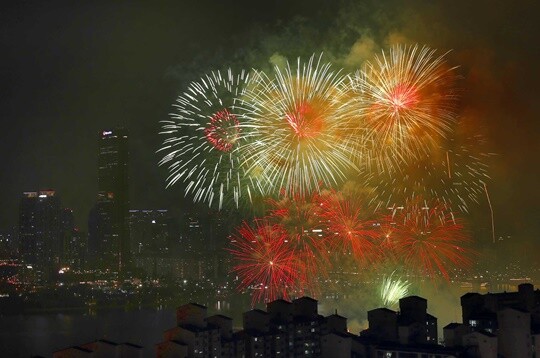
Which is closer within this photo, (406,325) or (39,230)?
(406,325)

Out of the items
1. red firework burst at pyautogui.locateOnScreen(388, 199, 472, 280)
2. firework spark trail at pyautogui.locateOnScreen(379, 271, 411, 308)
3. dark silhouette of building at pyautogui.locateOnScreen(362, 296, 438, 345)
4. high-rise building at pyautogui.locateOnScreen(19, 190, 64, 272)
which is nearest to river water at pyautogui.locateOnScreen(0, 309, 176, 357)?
firework spark trail at pyautogui.locateOnScreen(379, 271, 411, 308)

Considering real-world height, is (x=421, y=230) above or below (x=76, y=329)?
above

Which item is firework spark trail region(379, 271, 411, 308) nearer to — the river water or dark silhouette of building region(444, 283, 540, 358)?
dark silhouette of building region(444, 283, 540, 358)

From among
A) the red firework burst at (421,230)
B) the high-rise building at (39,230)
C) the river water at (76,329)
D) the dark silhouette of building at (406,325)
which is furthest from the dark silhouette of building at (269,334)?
the high-rise building at (39,230)

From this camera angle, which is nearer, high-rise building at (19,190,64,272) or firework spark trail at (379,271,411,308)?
firework spark trail at (379,271,411,308)

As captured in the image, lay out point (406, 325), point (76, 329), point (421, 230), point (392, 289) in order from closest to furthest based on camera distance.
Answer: point (406, 325) < point (421, 230) < point (392, 289) < point (76, 329)

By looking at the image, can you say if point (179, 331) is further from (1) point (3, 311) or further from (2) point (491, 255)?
(1) point (3, 311)

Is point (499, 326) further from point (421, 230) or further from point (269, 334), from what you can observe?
point (269, 334)

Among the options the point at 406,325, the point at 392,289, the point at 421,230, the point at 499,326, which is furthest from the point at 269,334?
the point at 392,289
